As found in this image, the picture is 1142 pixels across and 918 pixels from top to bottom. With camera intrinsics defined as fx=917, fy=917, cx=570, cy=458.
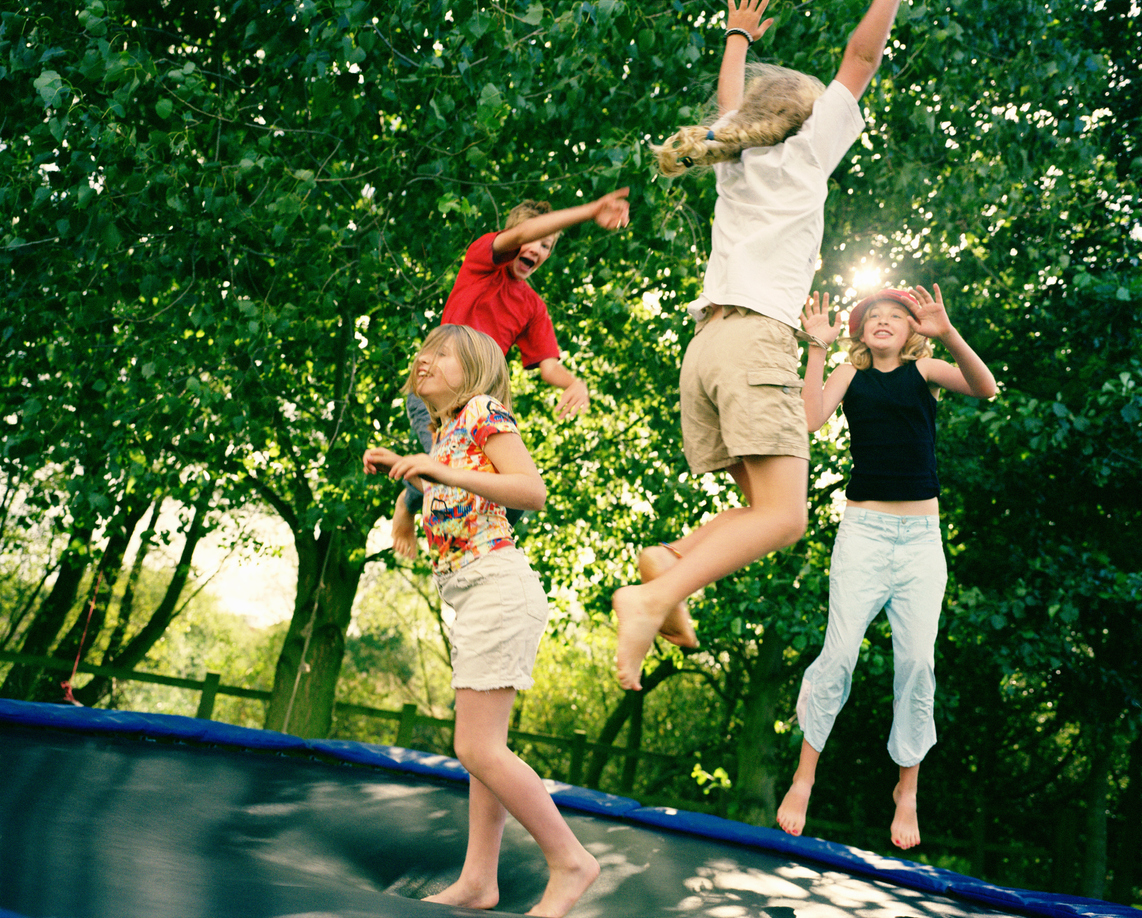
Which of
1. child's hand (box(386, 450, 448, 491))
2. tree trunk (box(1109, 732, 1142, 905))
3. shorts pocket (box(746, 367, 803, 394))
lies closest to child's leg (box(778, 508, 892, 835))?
shorts pocket (box(746, 367, 803, 394))

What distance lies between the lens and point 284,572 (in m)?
13.1

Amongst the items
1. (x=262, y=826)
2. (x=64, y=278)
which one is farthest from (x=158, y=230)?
(x=262, y=826)

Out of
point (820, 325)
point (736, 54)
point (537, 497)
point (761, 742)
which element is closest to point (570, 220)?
point (736, 54)

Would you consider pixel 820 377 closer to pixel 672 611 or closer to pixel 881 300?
pixel 881 300

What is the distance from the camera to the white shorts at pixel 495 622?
160cm

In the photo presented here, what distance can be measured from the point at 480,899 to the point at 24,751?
1570 millimetres

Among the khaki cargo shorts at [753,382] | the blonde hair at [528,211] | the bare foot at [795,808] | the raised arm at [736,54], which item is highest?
the raised arm at [736,54]

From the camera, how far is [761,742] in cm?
671

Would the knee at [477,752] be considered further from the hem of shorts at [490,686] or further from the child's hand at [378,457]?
the child's hand at [378,457]

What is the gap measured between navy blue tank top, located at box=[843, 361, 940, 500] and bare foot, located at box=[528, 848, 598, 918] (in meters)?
1.07

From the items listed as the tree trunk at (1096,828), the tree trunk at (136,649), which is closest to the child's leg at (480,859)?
the tree trunk at (1096,828)

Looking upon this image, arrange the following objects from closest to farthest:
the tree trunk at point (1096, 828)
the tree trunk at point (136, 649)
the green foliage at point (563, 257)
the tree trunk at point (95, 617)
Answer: the green foliage at point (563, 257) → the tree trunk at point (1096, 828) → the tree trunk at point (95, 617) → the tree trunk at point (136, 649)

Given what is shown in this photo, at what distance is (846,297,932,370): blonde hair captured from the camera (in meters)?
2.27

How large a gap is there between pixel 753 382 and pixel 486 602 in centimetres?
60
